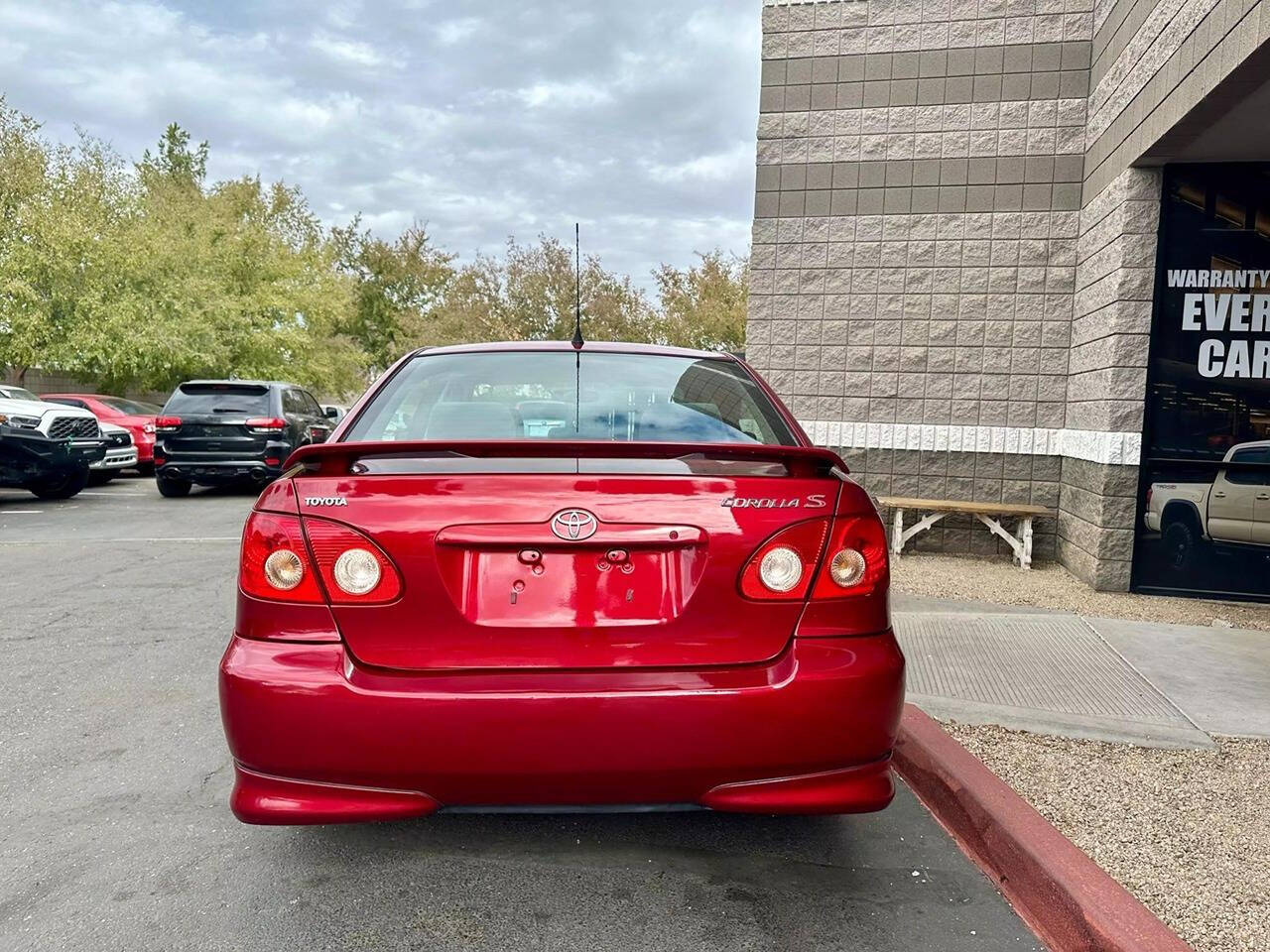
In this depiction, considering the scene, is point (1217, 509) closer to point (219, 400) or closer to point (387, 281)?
point (219, 400)

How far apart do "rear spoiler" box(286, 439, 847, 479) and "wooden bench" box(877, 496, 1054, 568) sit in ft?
18.3

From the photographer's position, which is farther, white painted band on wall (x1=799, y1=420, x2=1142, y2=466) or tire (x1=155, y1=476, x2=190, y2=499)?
tire (x1=155, y1=476, x2=190, y2=499)

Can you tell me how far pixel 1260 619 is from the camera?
601 cm

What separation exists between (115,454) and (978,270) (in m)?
13.5

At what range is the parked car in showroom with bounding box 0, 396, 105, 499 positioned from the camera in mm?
11570

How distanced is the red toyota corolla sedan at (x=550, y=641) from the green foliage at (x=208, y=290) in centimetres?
2197

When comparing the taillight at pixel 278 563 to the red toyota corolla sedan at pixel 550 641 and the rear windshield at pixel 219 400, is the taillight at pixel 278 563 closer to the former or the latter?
the red toyota corolla sedan at pixel 550 641

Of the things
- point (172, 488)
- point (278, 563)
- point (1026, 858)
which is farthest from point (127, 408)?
point (1026, 858)

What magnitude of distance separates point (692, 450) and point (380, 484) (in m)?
0.82

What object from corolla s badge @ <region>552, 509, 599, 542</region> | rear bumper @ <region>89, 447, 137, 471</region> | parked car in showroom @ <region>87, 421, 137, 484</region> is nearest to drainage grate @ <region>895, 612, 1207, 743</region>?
corolla s badge @ <region>552, 509, 599, 542</region>

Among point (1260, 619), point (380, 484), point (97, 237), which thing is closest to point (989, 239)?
point (1260, 619)

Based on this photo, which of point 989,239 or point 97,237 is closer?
point 989,239

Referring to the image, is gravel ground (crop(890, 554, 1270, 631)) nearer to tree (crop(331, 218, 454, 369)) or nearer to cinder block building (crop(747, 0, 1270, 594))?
cinder block building (crop(747, 0, 1270, 594))

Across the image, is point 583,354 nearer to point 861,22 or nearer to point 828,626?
point 828,626
